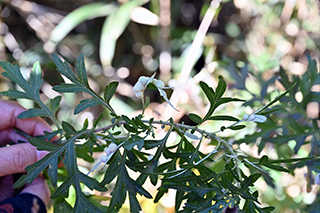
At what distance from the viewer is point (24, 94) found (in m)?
0.60

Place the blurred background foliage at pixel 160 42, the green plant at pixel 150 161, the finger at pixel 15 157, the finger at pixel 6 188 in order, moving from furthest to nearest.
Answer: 1. the blurred background foliage at pixel 160 42
2. the finger at pixel 6 188
3. the finger at pixel 15 157
4. the green plant at pixel 150 161

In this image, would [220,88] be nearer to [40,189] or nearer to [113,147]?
[113,147]

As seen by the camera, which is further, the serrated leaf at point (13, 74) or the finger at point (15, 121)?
the finger at point (15, 121)

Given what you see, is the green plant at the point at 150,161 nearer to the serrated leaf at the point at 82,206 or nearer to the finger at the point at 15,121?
the serrated leaf at the point at 82,206

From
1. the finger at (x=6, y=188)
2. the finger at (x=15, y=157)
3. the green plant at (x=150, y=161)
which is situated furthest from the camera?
the finger at (x=6, y=188)

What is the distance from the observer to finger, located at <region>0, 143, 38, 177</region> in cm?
56

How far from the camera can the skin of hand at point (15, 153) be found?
1.87 ft

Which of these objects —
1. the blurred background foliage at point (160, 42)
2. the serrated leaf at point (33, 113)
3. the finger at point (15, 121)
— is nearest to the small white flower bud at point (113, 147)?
the serrated leaf at point (33, 113)

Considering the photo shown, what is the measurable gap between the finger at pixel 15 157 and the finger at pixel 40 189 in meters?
0.05

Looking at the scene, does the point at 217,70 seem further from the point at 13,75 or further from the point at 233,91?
the point at 13,75

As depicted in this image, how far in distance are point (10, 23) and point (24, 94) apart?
1.11 meters

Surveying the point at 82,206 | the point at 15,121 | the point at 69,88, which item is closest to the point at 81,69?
the point at 69,88

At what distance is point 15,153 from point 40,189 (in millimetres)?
114

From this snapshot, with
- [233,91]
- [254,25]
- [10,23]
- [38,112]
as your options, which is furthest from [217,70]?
[10,23]
